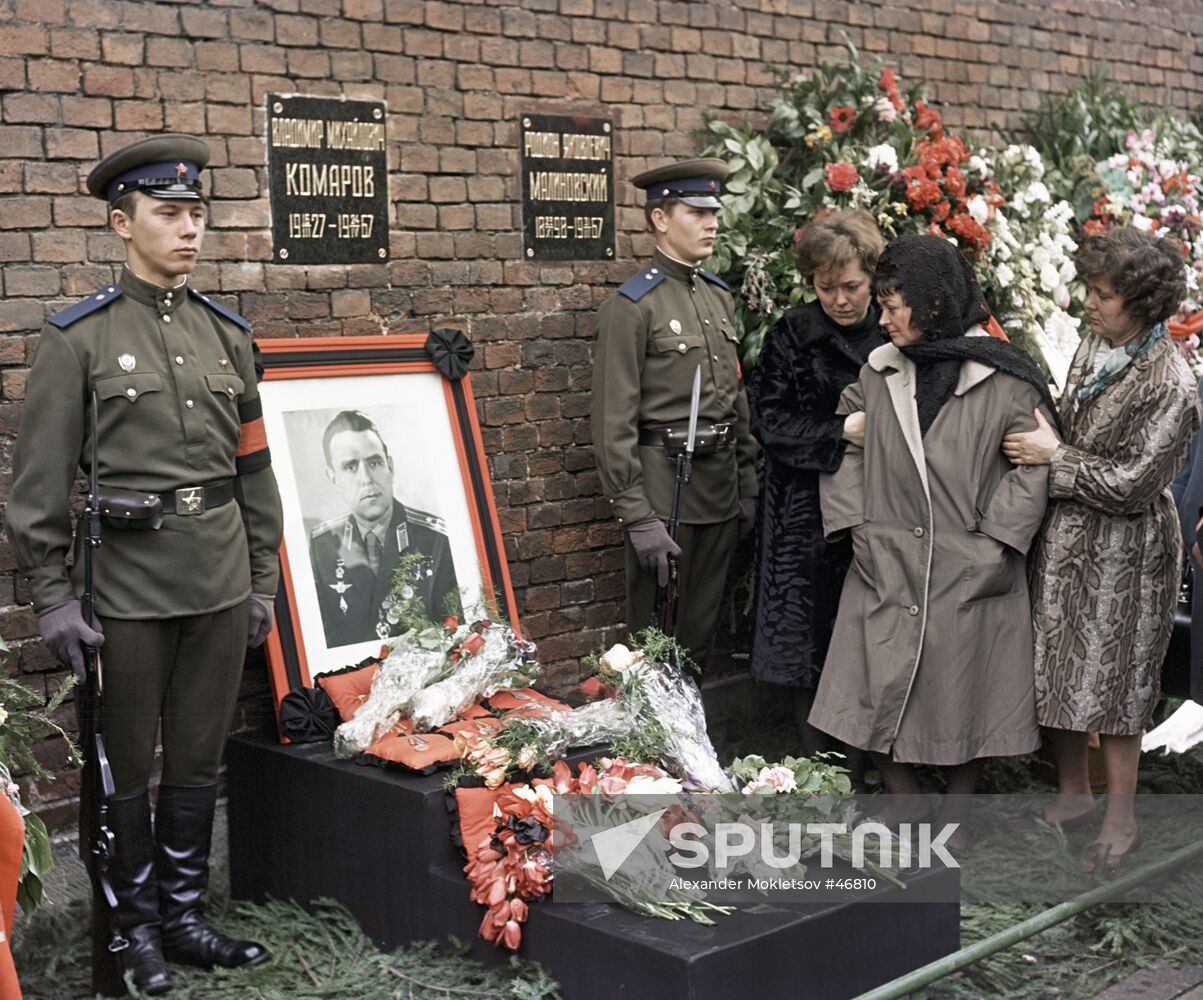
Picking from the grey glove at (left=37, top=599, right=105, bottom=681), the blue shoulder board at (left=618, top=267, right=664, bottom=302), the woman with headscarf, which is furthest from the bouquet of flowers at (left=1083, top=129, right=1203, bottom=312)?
the grey glove at (left=37, top=599, right=105, bottom=681)

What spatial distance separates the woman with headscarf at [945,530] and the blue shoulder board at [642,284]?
0.92 m

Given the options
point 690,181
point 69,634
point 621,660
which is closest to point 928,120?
point 690,181

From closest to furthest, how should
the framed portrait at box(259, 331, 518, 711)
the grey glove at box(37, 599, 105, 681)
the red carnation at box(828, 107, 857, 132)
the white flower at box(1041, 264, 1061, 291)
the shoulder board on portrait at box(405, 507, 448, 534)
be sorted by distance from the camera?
the grey glove at box(37, 599, 105, 681) < the framed portrait at box(259, 331, 518, 711) < the shoulder board on portrait at box(405, 507, 448, 534) < the red carnation at box(828, 107, 857, 132) < the white flower at box(1041, 264, 1061, 291)

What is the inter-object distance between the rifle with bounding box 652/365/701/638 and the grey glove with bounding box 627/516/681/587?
2 cm

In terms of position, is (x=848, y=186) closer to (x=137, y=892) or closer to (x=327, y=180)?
(x=327, y=180)

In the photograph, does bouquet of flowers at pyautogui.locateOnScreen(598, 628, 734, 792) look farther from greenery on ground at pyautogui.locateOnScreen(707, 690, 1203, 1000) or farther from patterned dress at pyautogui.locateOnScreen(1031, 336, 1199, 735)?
patterned dress at pyautogui.locateOnScreen(1031, 336, 1199, 735)

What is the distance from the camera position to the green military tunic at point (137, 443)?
375cm

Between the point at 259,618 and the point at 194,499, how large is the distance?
398 mm

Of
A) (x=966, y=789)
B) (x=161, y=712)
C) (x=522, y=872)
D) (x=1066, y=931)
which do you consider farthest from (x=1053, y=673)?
(x=161, y=712)

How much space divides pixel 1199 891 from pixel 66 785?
3.20 metres

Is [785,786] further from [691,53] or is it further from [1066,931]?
[691,53]

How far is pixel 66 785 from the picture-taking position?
446cm

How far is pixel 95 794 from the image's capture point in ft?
12.4

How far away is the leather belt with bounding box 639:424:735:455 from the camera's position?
5098mm
